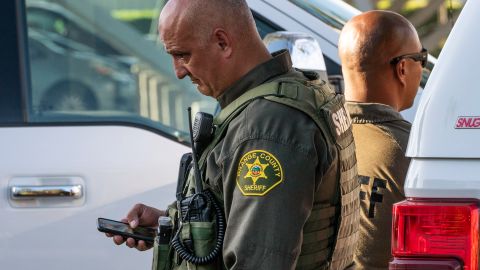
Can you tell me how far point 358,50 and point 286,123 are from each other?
0.95m

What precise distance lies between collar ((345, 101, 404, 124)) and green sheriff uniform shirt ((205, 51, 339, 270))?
72 cm

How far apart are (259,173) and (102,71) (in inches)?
88.7

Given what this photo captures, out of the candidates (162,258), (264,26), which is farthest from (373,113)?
(264,26)

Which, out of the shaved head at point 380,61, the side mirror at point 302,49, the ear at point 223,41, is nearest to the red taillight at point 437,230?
the ear at point 223,41

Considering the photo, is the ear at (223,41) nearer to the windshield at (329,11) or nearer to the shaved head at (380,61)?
the shaved head at (380,61)

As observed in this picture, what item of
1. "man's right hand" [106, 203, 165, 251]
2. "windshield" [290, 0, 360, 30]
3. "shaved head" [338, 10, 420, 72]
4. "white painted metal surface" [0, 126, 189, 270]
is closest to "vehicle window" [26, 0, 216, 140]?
"white painted metal surface" [0, 126, 189, 270]

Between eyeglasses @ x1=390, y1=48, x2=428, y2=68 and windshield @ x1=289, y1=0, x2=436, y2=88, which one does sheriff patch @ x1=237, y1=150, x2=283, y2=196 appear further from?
windshield @ x1=289, y1=0, x2=436, y2=88

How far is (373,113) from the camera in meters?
3.08

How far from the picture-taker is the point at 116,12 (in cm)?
446

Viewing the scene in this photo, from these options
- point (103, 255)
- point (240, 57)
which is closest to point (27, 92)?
point (103, 255)

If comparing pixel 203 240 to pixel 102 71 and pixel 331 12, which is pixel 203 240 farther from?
pixel 331 12

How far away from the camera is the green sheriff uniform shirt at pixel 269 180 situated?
228 cm

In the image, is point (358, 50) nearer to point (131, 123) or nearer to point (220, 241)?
point (220, 241)

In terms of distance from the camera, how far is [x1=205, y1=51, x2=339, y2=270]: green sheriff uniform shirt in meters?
2.28
